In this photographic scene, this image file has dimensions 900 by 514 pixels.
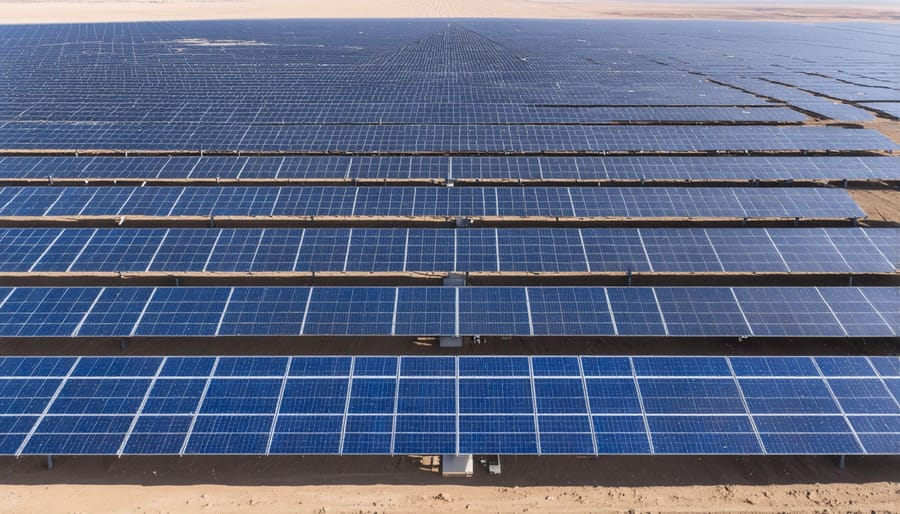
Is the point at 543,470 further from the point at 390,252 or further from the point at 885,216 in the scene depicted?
the point at 885,216

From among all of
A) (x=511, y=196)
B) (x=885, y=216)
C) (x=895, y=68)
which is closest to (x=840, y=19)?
(x=895, y=68)

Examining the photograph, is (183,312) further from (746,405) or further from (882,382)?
(882,382)

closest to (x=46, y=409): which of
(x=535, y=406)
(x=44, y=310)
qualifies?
(x=44, y=310)

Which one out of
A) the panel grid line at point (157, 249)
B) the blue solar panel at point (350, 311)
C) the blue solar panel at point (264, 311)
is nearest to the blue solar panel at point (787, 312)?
the blue solar panel at point (350, 311)

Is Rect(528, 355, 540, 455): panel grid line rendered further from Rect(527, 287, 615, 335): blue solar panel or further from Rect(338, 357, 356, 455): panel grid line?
Rect(338, 357, 356, 455): panel grid line

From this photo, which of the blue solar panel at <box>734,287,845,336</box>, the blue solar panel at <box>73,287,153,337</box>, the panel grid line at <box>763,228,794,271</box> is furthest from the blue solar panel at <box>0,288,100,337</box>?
the panel grid line at <box>763,228,794,271</box>

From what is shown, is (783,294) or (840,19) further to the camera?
(840,19)
